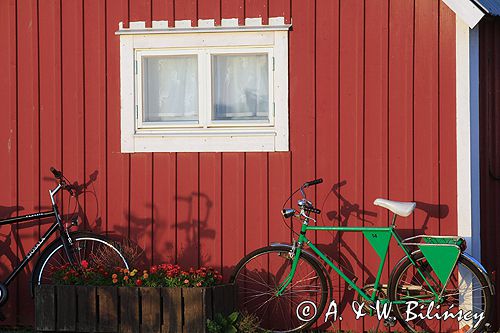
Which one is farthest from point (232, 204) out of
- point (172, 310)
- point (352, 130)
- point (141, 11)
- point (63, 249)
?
point (141, 11)

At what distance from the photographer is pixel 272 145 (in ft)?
28.7

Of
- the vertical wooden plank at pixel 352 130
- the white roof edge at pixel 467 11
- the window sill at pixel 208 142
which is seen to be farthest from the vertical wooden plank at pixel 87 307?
the white roof edge at pixel 467 11

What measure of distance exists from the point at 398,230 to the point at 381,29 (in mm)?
1856

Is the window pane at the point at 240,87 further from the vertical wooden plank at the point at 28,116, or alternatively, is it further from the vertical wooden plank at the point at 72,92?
the vertical wooden plank at the point at 28,116

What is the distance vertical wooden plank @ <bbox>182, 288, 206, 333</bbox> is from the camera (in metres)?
8.12

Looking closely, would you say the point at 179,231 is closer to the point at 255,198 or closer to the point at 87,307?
the point at 255,198

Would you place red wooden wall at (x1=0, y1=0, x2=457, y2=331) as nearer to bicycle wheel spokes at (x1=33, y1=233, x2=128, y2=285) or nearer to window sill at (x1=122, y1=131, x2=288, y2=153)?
window sill at (x1=122, y1=131, x2=288, y2=153)

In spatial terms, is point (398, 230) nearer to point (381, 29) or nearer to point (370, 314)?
point (370, 314)

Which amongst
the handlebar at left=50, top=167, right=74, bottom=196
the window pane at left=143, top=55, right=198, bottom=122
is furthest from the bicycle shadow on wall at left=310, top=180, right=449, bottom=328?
the handlebar at left=50, top=167, right=74, bottom=196

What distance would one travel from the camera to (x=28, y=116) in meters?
9.16

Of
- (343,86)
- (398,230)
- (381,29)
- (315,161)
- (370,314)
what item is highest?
(381,29)

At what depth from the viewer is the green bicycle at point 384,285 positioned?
8.17m

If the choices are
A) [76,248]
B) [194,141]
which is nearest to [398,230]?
[194,141]

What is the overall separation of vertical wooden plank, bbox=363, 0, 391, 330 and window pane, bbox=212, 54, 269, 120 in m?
0.98
